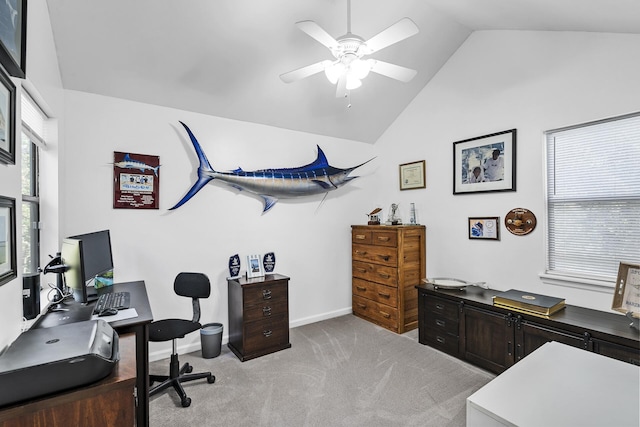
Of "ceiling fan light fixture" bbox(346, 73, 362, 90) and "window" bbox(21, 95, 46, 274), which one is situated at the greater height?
"ceiling fan light fixture" bbox(346, 73, 362, 90)

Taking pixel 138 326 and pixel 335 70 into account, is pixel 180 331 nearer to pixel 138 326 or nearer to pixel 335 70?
pixel 138 326

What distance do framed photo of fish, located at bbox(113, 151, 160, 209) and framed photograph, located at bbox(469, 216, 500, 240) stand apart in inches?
125

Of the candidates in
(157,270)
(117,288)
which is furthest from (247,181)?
(117,288)

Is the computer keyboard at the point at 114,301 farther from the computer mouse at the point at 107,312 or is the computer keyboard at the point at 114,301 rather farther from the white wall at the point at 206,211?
the white wall at the point at 206,211

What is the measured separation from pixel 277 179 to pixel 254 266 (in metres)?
1.01

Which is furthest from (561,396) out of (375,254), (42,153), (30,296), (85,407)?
(42,153)

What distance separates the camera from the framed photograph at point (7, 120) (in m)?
1.33

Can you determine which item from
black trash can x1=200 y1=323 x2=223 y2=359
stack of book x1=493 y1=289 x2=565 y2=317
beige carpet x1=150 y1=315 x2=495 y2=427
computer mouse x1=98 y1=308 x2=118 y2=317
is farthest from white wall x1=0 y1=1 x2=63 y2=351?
stack of book x1=493 y1=289 x2=565 y2=317

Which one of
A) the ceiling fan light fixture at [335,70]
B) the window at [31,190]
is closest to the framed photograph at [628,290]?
the ceiling fan light fixture at [335,70]

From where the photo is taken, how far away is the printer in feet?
3.23

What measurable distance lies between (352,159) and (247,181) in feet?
5.07

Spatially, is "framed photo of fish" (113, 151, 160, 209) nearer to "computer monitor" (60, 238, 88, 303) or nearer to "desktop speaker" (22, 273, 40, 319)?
"computer monitor" (60, 238, 88, 303)

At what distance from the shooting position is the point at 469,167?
3.38 metres

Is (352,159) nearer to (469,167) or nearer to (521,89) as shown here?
(469,167)
